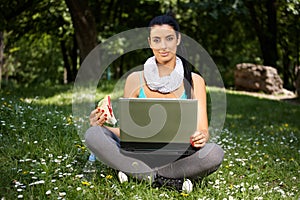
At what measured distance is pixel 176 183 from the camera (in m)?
3.74

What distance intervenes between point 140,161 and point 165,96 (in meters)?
0.61

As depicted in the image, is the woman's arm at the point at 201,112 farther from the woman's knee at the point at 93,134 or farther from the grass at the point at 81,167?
the woman's knee at the point at 93,134

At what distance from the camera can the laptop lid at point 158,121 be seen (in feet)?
10.8

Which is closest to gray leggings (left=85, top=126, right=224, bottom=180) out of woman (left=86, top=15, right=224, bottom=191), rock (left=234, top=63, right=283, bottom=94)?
woman (left=86, top=15, right=224, bottom=191)

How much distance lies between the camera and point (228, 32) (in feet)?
73.7

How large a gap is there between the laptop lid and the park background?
18.8 inches

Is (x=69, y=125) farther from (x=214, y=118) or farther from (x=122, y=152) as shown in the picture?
(x=214, y=118)

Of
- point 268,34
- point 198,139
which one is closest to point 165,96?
point 198,139

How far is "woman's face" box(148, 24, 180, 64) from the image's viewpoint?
12.1 feet

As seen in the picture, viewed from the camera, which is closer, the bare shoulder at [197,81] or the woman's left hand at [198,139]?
the woman's left hand at [198,139]

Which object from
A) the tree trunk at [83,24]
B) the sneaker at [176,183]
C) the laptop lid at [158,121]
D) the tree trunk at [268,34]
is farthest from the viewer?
the tree trunk at [268,34]

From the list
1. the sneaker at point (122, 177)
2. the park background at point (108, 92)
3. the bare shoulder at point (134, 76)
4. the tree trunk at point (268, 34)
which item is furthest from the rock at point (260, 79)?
the sneaker at point (122, 177)

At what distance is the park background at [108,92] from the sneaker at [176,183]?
0.08m

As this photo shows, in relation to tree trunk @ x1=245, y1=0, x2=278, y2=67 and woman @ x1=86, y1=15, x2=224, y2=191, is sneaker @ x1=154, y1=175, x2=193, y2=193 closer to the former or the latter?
woman @ x1=86, y1=15, x2=224, y2=191
